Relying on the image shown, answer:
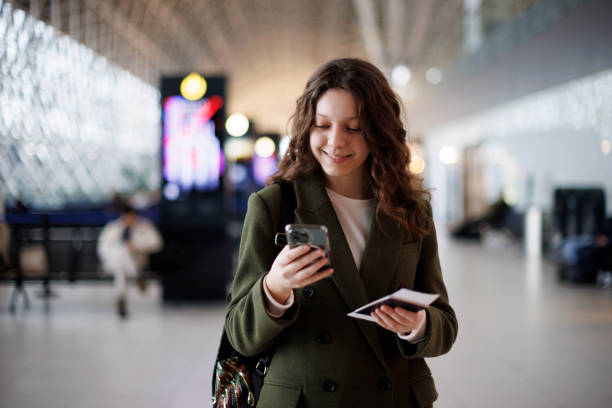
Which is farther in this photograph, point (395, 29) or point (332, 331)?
point (395, 29)

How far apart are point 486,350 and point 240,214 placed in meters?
9.38

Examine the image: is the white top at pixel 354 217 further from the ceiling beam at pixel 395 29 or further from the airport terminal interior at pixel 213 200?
the ceiling beam at pixel 395 29

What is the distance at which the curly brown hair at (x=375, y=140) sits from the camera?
4.98ft

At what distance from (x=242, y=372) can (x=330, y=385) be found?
312 mm

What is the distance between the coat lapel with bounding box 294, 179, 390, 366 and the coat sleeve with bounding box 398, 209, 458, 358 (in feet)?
0.37

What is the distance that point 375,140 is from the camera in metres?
1.56

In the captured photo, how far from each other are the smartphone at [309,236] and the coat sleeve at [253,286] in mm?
216

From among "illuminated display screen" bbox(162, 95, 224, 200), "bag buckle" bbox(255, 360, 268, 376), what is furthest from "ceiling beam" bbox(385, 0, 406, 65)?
"bag buckle" bbox(255, 360, 268, 376)

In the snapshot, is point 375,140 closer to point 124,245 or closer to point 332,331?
point 332,331

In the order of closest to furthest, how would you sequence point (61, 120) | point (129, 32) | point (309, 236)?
1. point (309, 236)
2. point (61, 120)
3. point (129, 32)

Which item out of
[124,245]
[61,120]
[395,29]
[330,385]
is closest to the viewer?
[330,385]

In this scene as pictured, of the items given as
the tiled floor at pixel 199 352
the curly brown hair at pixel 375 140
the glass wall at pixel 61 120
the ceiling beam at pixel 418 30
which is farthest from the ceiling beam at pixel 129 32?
the curly brown hair at pixel 375 140

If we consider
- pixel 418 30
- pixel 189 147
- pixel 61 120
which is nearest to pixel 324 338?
pixel 189 147

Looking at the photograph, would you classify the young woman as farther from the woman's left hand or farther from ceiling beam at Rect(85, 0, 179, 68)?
ceiling beam at Rect(85, 0, 179, 68)
